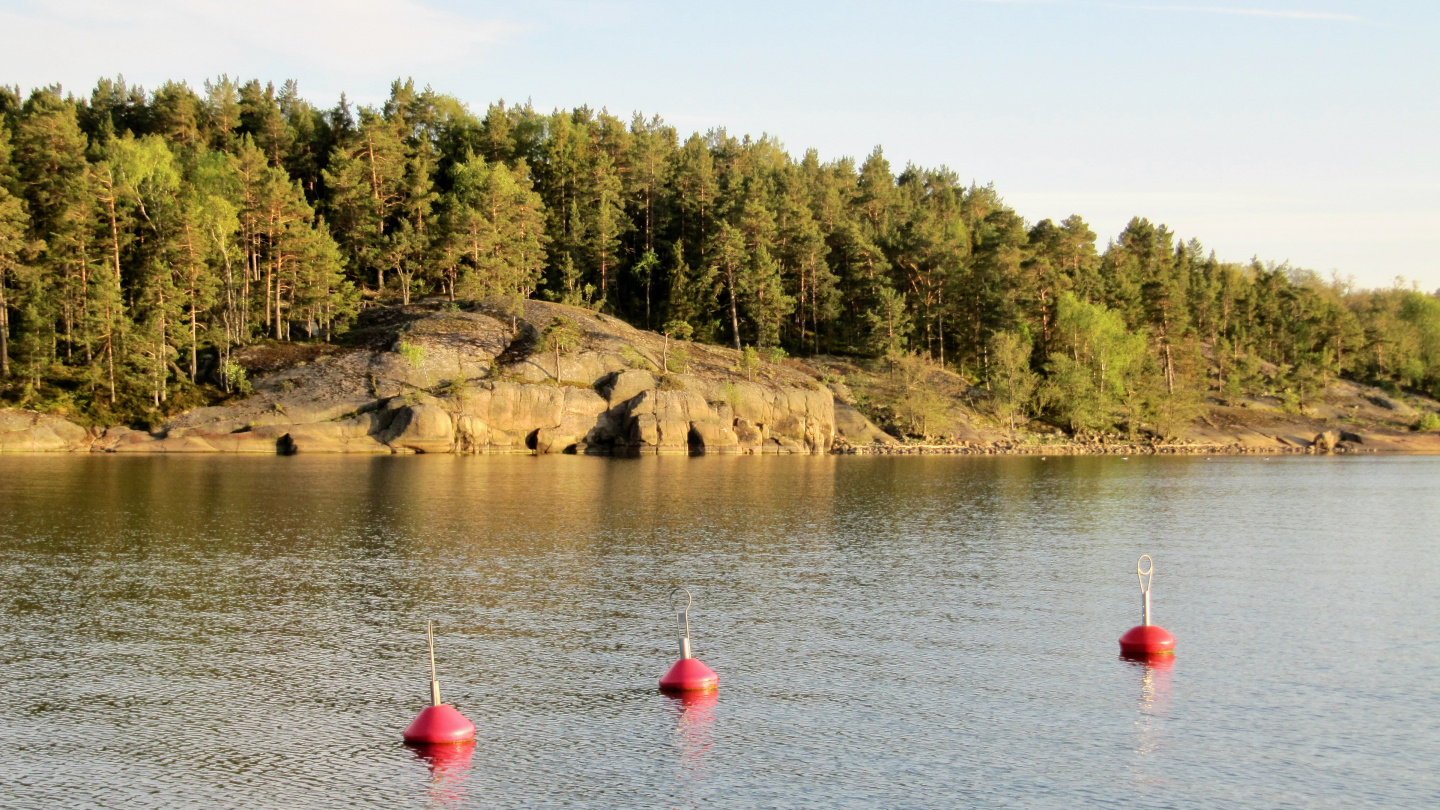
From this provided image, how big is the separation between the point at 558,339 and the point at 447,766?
81713 millimetres

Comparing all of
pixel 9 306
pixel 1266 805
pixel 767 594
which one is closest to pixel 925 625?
pixel 767 594

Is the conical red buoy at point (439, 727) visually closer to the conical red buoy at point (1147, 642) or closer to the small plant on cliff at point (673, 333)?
the conical red buoy at point (1147, 642)

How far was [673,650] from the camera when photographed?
23141 mm

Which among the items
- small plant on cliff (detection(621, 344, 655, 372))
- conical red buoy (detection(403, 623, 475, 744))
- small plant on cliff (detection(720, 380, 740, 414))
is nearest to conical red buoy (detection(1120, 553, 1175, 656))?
conical red buoy (detection(403, 623, 475, 744))

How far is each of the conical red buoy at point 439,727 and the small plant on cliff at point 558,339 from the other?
258ft

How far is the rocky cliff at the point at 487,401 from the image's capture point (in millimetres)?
85875

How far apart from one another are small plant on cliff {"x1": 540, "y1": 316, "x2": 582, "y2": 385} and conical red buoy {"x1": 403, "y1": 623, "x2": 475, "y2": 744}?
78526 mm

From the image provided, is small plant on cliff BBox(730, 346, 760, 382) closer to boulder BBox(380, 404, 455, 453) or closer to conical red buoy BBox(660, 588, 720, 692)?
boulder BBox(380, 404, 455, 453)

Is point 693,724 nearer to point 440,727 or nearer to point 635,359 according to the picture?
point 440,727

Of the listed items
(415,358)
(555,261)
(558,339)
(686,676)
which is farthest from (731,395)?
(686,676)

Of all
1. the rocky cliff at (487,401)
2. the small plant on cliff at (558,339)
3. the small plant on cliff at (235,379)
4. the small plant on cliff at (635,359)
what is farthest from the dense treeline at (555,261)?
the small plant on cliff at (635,359)

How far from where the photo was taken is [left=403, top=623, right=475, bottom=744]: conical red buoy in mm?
17109

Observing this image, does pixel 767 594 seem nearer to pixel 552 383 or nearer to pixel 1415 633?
pixel 1415 633

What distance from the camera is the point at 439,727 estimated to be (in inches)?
676
